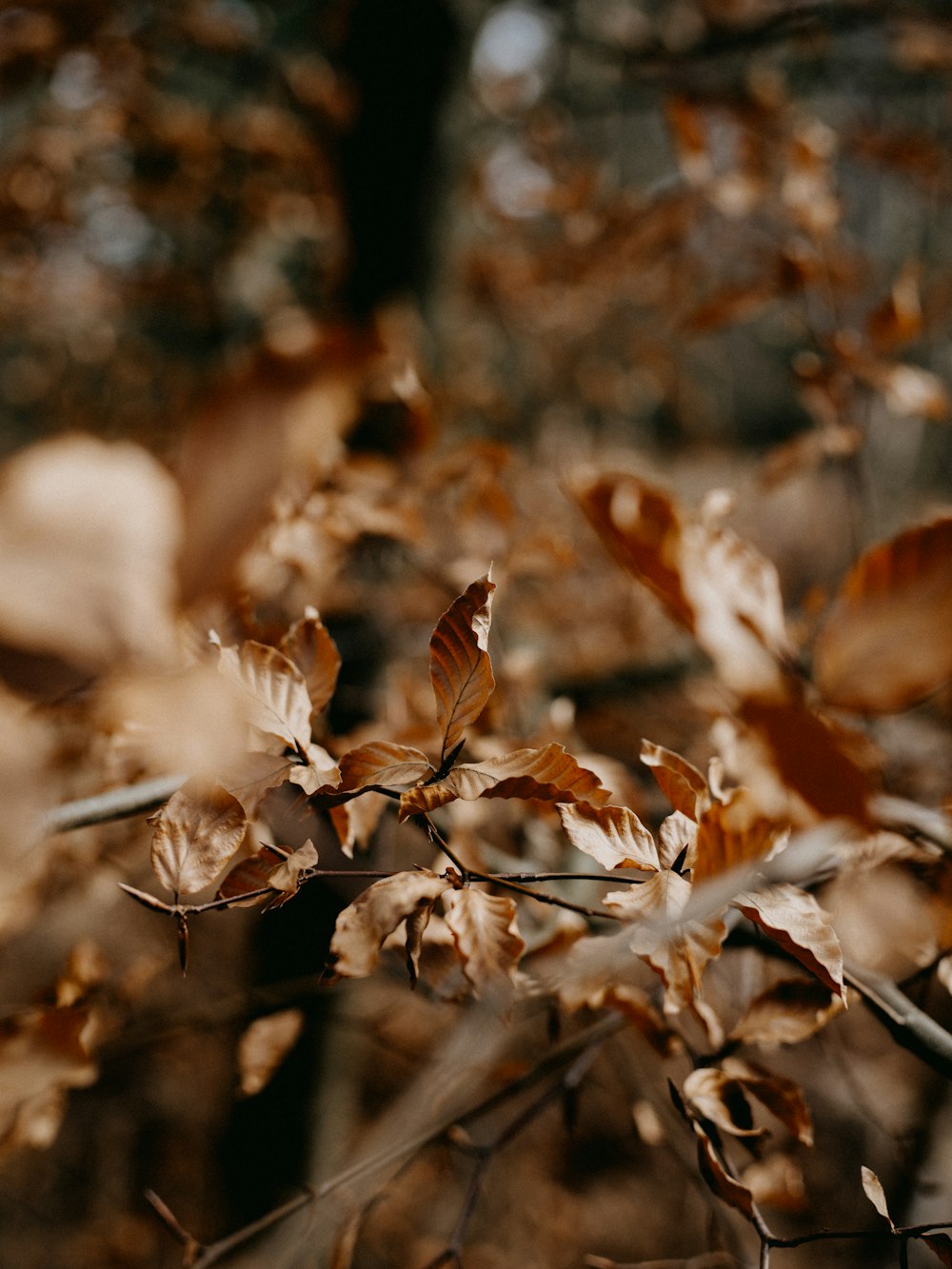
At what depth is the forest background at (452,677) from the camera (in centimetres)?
32

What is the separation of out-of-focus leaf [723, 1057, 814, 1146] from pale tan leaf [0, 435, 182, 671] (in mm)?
432

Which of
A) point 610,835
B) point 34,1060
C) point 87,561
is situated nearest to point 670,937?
point 610,835

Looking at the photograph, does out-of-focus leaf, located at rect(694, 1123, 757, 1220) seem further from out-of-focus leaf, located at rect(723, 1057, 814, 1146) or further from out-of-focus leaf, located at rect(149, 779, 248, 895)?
out-of-focus leaf, located at rect(149, 779, 248, 895)

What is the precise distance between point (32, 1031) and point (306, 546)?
39 cm

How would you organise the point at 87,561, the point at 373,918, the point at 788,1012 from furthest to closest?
the point at 788,1012 < the point at 373,918 < the point at 87,561

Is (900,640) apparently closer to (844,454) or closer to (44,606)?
(44,606)

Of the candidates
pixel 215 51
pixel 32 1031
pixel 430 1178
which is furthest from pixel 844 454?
pixel 430 1178

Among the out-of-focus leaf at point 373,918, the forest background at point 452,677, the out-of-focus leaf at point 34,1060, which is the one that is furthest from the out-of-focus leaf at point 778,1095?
the out-of-focus leaf at point 34,1060

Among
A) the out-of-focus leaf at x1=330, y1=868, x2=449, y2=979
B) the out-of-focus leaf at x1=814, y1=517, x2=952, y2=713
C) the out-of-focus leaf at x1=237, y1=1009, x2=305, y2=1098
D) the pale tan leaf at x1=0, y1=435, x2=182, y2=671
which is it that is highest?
the pale tan leaf at x1=0, y1=435, x2=182, y2=671

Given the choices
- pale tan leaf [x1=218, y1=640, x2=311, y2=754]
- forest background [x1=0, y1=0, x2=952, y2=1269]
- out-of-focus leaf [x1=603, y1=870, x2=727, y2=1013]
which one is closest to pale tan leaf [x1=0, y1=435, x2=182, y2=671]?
forest background [x1=0, y1=0, x2=952, y2=1269]

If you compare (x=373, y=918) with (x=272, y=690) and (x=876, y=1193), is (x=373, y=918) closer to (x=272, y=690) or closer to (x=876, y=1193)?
(x=272, y=690)

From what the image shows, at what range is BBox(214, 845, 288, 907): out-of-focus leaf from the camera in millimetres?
370

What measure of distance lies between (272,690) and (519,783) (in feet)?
0.44

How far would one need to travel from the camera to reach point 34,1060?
469 millimetres
